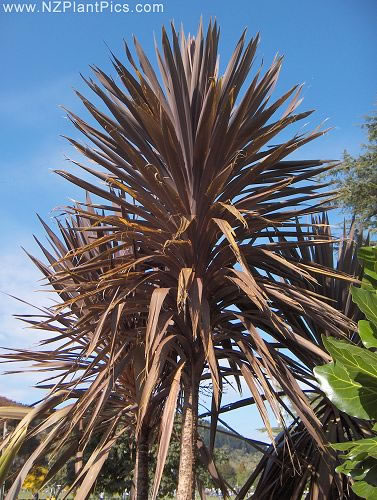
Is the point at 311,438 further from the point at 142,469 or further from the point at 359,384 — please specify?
the point at 359,384

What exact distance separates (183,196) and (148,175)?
0.31m

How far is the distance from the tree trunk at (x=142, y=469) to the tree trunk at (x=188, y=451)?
105 centimetres

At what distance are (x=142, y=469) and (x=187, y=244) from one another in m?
2.17

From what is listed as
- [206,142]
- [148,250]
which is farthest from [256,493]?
[206,142]

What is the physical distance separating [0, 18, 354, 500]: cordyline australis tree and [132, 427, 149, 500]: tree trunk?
0.15 feet

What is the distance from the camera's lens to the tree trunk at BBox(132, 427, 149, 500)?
4871mm

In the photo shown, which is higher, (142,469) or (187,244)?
(187,244)

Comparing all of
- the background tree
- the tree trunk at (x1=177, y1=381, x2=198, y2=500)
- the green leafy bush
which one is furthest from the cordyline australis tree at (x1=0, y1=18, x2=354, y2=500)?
the background tree

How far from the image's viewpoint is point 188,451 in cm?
395

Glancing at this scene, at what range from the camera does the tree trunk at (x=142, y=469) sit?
4871mm

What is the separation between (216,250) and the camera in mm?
4387

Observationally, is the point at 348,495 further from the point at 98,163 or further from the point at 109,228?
the point at 98,163

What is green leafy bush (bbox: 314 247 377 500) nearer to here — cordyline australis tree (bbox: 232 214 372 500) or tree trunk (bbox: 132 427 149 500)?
cordyline australis tree (bbox: 232 214 372 500)

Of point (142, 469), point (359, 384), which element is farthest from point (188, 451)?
point (359, 384)
